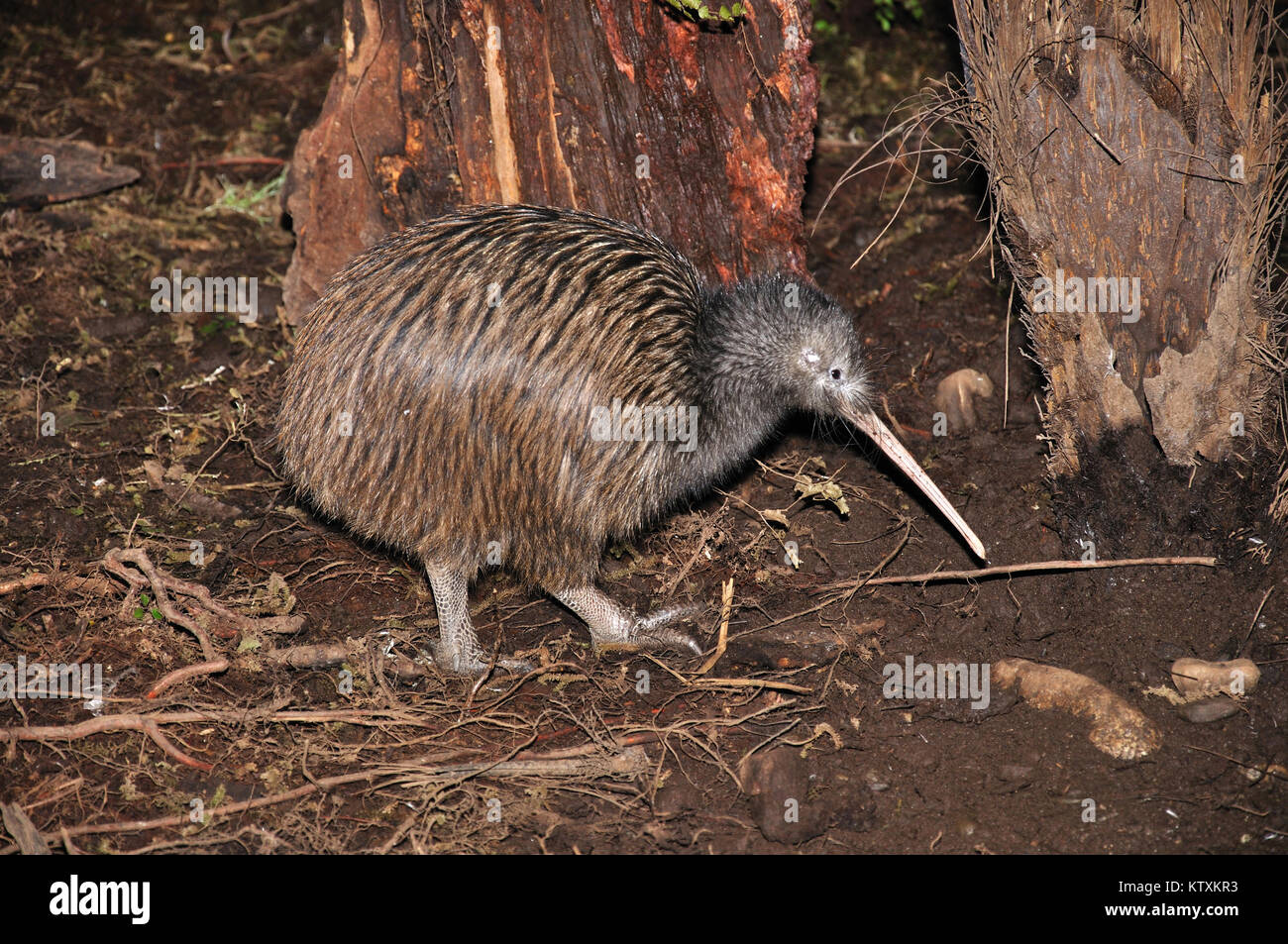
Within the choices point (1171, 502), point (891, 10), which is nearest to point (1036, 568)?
point (1171, 502)

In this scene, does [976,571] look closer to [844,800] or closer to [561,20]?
[844,800]

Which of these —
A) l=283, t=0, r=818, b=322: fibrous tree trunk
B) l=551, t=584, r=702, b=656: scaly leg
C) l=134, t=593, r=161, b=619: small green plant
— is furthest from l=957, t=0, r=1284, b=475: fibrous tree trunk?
l=134, t=593, r=161, b=619: small green plant

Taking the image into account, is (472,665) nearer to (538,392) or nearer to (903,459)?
(538,392)

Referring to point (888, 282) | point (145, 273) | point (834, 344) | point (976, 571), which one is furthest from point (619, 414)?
point (145, 273)

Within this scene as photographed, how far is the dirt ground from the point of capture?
3.49 meters

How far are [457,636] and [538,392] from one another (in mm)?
1051

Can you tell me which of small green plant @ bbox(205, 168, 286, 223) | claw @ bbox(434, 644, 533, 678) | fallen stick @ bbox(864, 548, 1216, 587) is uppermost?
small green plant @ bbox(205, 168, 286, 223)

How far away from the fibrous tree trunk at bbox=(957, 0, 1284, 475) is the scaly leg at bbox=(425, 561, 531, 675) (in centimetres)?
226

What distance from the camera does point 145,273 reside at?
5.85 metres

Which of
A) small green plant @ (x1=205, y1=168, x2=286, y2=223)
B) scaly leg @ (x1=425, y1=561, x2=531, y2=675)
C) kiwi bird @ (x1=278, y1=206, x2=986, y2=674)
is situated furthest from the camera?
small green plant @ (x1=205, y1=168, x2=286, y2=223)

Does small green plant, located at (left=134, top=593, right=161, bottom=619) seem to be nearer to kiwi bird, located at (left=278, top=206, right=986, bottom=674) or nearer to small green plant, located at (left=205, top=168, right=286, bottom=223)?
kiwi bird, located at (left=278, top=206, right=986, bottom=674)

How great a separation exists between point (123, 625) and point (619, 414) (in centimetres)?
198

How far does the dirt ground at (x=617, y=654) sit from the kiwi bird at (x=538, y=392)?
1.18 feet

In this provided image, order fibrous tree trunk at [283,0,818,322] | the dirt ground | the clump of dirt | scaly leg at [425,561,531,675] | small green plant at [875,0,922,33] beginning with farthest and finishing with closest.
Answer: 1. small green plant at [875,0,922,33]
2. fibrous tree trunk at [283,0,818,322]
3. scaly leg at [425,561,531,675]
4. the clump of dirt
5. the dirt ground
